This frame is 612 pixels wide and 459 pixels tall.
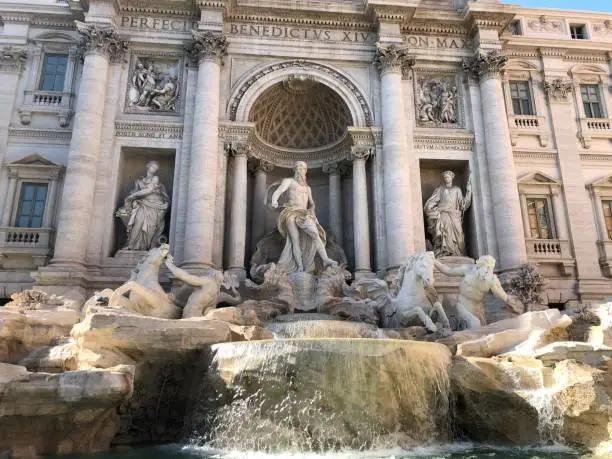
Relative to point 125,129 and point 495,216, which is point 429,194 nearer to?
point 495,216

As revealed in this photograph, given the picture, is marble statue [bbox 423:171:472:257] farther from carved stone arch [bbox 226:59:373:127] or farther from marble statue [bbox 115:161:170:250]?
marble statue [bbox 115:161:170:250]

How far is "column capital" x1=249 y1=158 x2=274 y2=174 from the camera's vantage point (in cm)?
1787

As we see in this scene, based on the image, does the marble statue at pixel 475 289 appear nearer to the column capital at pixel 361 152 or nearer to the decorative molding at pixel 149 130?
the column capital at pixel 361 152

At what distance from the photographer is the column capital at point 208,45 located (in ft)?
53.7

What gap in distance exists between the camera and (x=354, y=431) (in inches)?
282

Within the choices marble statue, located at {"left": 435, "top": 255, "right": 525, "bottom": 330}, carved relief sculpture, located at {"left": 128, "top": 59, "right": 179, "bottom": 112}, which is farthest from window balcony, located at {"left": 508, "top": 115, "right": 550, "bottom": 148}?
carved relief sculpture, located at {"left": 128, "top": 59, "right": 179, "bottom": 112}

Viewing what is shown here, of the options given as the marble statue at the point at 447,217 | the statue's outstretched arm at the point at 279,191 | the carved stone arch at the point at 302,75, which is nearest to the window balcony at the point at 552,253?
the marble statue at the point at 447,217

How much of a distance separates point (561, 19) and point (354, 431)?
2006 cm

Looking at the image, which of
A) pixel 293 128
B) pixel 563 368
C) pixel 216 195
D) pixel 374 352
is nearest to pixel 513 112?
pixel 293 128

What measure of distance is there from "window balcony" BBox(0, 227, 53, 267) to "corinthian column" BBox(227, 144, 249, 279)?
5670 mm

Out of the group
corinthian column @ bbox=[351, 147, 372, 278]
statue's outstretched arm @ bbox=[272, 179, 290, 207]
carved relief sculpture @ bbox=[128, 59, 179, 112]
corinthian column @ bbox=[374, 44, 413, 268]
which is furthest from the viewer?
carved relief sculpture @ bbox=[128, 59, 179, 112]

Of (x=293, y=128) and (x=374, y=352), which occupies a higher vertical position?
(x=293, y=128)

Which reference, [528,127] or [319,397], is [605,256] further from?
[319,397]

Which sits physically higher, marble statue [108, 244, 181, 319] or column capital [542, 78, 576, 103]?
column capital [542, 78, 576, 103]
